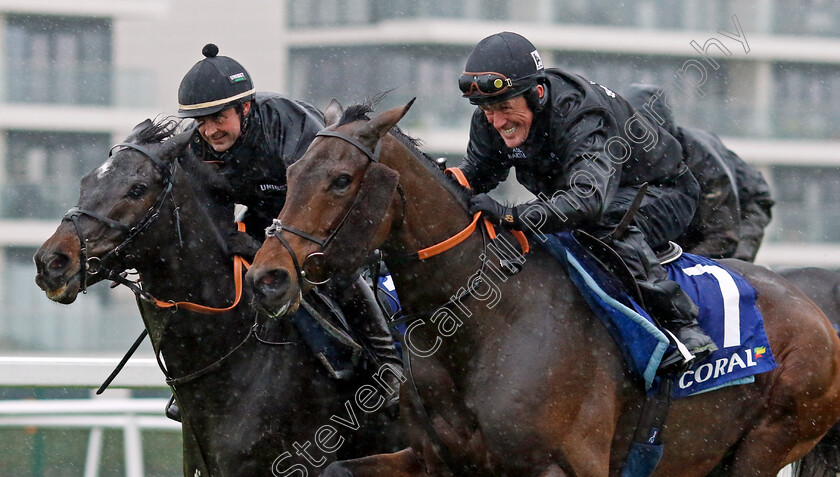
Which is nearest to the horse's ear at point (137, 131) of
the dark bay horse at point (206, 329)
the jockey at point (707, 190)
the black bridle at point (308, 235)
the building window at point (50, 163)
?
the dark bay horse at point (206, 329)

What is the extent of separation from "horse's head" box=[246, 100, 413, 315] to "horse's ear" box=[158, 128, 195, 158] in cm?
94

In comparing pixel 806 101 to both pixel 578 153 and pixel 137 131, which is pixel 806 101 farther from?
pixel 137 131

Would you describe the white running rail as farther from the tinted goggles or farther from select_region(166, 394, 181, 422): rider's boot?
the tinted goggles

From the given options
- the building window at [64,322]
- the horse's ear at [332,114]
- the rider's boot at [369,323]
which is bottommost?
the building window at [64,322]

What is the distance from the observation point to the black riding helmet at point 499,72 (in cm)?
398

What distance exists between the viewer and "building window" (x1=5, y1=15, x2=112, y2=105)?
2208 cm

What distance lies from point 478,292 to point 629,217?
765 mm

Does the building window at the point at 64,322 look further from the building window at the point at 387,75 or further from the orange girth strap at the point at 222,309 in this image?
the orange girth strap at the point at 222,309

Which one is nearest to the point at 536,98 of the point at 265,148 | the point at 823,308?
the point at 265,148

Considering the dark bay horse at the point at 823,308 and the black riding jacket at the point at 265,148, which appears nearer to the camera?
the black riding jacket at the point at 265,148

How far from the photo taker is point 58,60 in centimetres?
2280

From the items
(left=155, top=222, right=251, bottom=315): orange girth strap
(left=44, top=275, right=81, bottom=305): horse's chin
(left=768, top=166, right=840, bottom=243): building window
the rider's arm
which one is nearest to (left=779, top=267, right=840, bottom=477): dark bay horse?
the rider's arm

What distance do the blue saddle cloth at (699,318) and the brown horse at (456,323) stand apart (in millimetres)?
59

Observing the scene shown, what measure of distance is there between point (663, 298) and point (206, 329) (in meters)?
1.78
